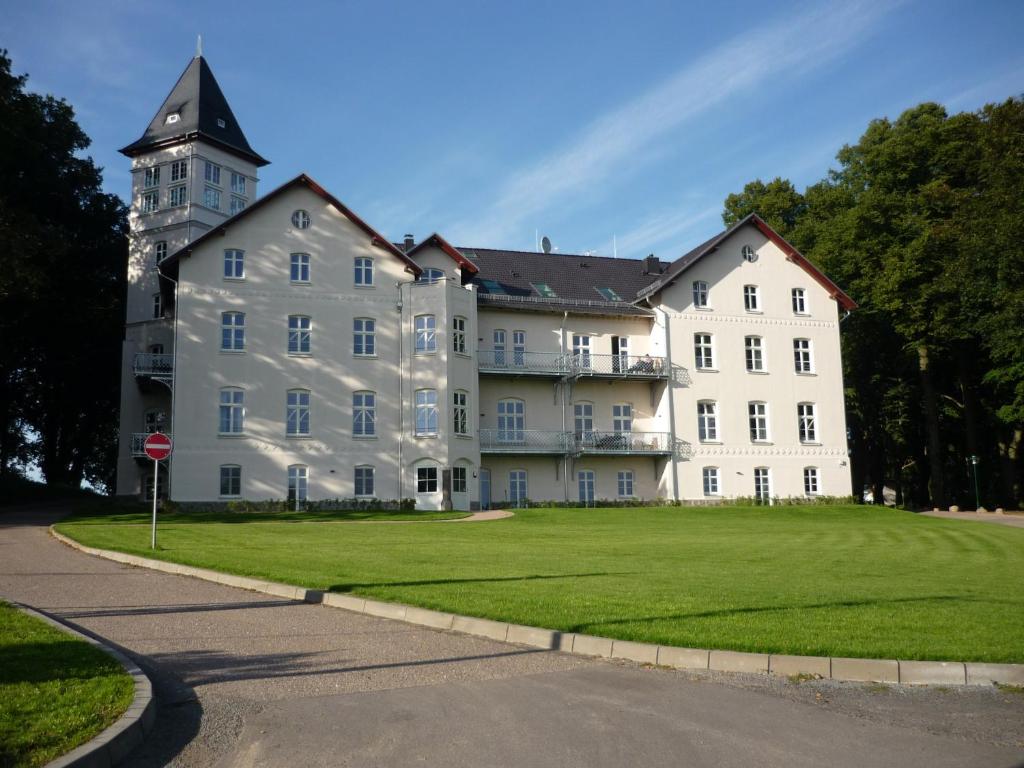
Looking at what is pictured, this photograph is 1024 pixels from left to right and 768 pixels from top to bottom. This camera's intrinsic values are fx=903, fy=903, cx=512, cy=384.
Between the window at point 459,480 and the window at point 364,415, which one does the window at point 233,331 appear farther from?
the window at point 459,480

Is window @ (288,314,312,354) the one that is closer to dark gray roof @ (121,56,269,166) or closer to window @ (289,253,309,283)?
window @ (289,253,309,283)

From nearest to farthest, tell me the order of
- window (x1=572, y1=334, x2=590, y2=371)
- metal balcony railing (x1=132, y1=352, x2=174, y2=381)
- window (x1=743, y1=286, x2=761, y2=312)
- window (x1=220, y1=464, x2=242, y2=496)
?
window (x1=220, y1=464, x2=242, y2=496), metal balcony railing (x1=132, y1=352, x2=174, y2=381), window (x1=572, y1=334, x2=590, y2=371), window (x1=743, y1=286, x2=761, y2=312)

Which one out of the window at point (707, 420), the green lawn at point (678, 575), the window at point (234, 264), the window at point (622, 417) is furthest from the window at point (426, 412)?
the window at point (707, 420)

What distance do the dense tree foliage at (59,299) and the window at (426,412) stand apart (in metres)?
14.2

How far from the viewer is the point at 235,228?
117ft

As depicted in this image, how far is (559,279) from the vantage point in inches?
1674

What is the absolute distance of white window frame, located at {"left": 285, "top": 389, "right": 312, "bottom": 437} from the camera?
1394 inches

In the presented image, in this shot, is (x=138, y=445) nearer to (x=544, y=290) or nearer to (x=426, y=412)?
(x=426, y=412)

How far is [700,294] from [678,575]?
29.3m

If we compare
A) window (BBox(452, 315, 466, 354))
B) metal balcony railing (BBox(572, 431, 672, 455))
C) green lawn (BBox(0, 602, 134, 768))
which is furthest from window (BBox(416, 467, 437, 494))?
green lawn (BBox(0, 602, 134, 768))

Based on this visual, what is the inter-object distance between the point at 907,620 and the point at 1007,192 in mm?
29018

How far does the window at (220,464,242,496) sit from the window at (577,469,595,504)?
47.0 ft

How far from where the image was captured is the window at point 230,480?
113 feet

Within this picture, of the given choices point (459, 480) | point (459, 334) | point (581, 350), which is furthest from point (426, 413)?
point (581, 350)
